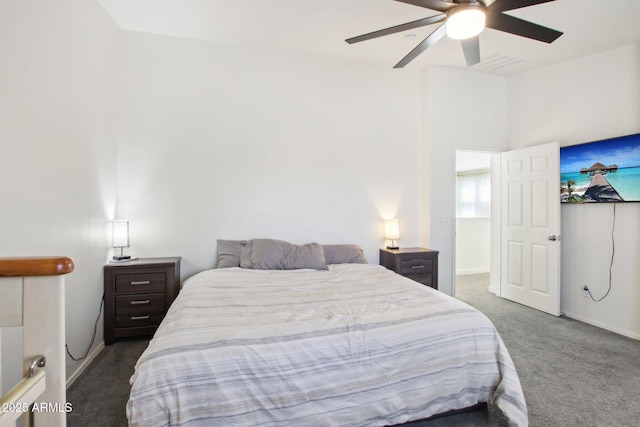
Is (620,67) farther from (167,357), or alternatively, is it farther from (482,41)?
(167,357)

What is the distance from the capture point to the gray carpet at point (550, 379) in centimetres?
178

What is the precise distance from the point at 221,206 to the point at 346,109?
75.8 inches

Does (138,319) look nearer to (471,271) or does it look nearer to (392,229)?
(392,229)

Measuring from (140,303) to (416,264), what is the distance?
9.60 ft

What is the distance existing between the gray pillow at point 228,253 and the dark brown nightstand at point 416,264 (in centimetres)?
177

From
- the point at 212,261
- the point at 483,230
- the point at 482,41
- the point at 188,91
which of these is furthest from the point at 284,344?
the point at 483,230

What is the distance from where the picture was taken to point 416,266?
3479 millimetres

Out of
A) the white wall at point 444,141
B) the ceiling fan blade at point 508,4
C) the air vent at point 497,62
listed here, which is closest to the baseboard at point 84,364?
the white wall at point 444,141

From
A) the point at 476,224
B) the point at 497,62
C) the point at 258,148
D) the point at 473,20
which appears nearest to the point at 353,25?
the point at 473,20

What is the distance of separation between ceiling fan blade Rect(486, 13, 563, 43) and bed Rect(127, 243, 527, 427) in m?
1.97

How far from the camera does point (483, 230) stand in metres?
5.81

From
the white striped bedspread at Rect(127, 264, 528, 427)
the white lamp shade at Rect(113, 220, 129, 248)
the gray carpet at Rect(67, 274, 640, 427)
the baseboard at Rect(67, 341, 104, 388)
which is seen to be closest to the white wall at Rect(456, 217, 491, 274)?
the gray carpet at Rect(67, 274, 640, 427)

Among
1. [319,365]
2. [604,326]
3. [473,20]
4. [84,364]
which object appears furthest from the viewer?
[604,326]

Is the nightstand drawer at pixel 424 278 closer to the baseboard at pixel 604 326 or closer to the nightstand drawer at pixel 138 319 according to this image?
the baseboard at pixel 604 326
